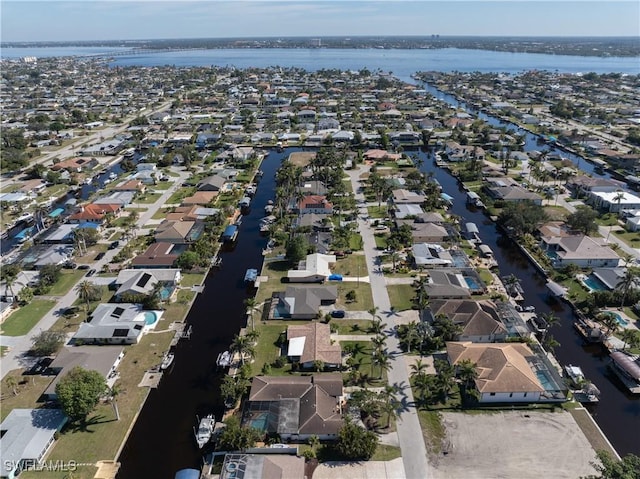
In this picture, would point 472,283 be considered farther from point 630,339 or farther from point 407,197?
point 407,197

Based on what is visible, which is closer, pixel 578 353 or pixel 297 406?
pixel 297 406

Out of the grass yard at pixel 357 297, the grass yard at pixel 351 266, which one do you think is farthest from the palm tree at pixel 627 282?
the grass yard at pixel 351 266

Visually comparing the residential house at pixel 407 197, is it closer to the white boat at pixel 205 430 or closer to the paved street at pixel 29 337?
the paved street at pixel 29 337

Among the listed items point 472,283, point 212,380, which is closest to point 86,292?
point 212,380

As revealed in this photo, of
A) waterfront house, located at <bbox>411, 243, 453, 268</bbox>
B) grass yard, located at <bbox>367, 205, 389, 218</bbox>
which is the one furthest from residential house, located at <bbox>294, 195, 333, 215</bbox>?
waterfront house, located at <bbox>411, 243, 453, 268</bbox>

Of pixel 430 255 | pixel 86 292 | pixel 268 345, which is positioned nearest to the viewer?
pixel 268 345

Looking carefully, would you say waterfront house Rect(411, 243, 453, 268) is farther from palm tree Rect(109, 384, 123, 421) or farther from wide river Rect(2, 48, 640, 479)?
palm tree Rect(109, 384, 123, 421)
